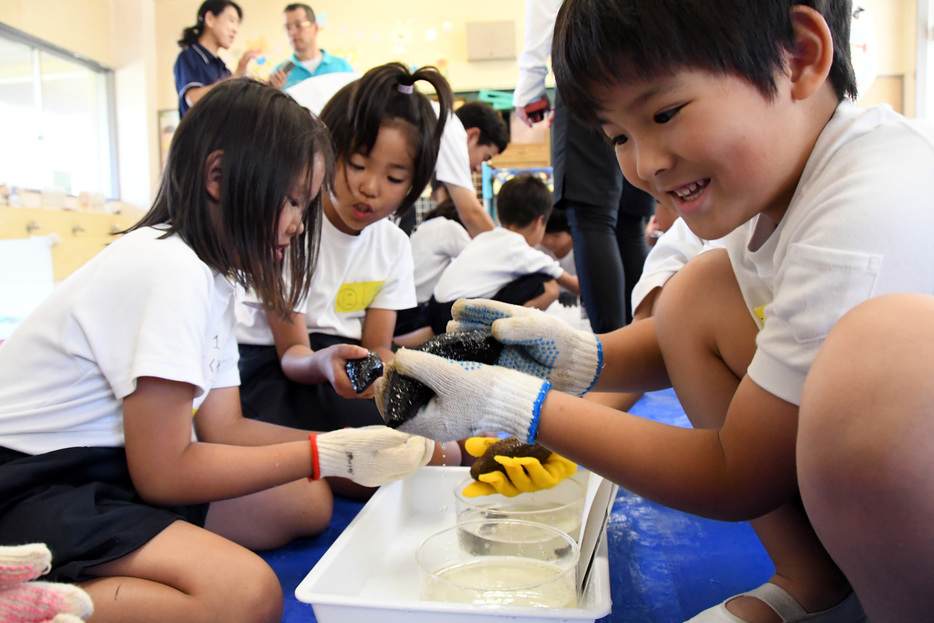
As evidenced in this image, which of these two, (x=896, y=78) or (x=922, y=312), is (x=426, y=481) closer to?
(x=922, y=312)

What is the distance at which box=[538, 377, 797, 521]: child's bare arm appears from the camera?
0.54 m

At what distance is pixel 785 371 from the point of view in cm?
52

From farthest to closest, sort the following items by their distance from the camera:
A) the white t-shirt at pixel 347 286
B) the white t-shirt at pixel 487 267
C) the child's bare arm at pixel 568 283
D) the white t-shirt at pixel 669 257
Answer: the child's bare arm at pixel 568 283 → the white t-shirt at pixel 487 267 → the white t-shirt at pixel 347 286 → the white t-shirt at pixel 669 257

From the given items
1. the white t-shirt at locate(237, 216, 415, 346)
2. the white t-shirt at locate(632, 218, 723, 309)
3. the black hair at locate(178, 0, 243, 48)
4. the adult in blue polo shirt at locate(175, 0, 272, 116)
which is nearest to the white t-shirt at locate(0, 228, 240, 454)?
the white t-shirt at locate(237, 216, 415, 346)

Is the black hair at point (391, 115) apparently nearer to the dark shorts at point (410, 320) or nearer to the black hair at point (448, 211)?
the dark shorts at point (410, 320)

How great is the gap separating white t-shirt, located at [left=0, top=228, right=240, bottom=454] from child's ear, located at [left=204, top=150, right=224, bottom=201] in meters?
0.12

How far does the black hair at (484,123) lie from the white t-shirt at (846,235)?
6.43ft

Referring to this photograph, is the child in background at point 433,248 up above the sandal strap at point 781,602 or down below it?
above

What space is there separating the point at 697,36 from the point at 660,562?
A: 0.60 meters

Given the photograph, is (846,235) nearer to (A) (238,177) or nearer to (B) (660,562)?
(B) (660,562)

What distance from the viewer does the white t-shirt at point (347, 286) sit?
4.53 feet

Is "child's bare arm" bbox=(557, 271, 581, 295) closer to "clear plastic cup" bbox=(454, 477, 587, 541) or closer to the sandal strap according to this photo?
"clear plastic cup" bbox=(454, 477, 587, 541)

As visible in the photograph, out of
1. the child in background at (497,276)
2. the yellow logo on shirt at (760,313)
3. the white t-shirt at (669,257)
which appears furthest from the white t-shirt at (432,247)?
the yellow logo on shirt at (760,313)

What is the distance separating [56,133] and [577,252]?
4.58 meters
